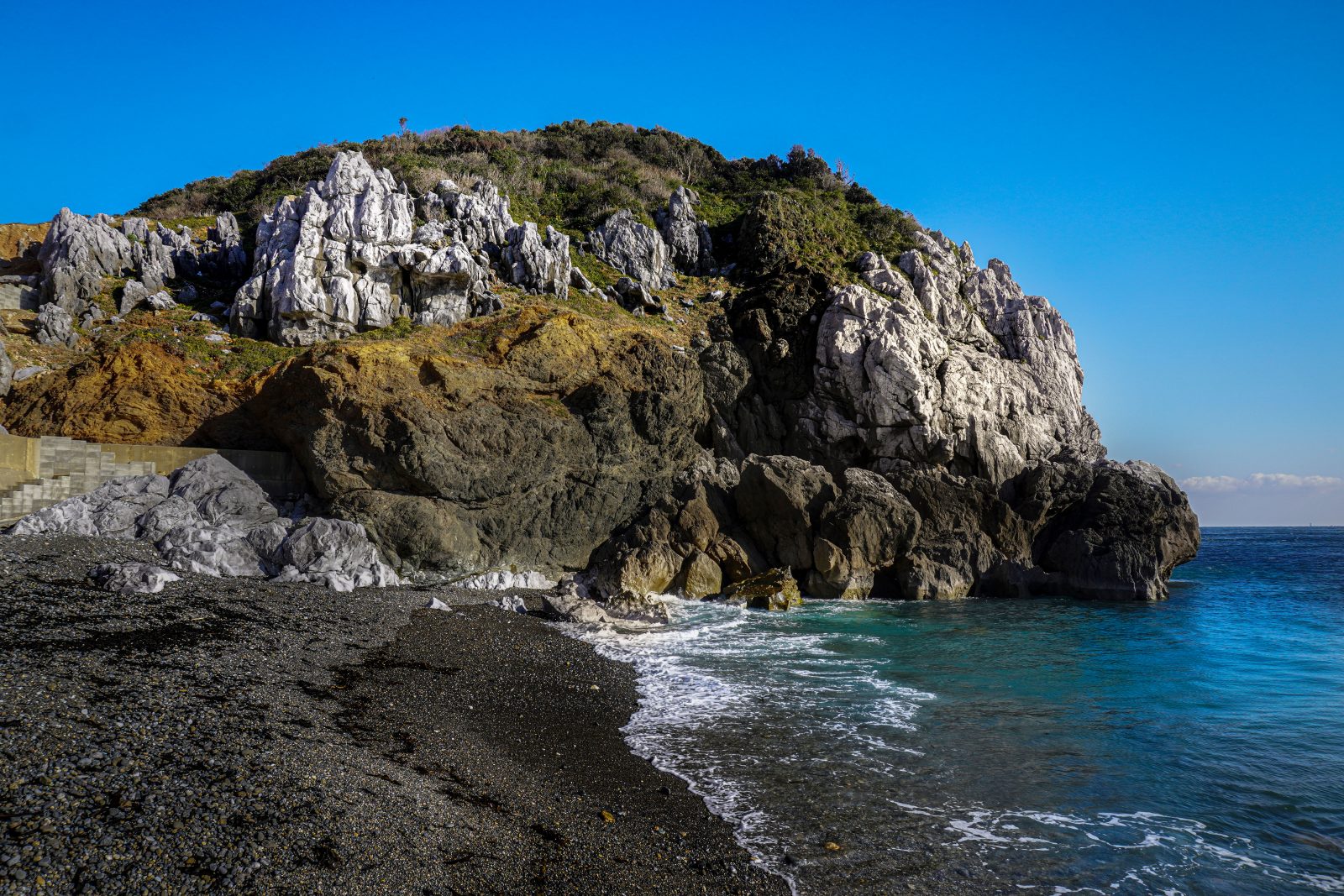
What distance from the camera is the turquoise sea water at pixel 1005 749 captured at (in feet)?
31.3

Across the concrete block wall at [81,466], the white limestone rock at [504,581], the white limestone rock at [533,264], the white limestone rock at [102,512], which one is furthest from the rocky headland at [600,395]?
the white limestone rock at [102,512]

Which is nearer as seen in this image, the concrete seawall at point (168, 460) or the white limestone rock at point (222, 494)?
the concrete seawall at point (168, 460)

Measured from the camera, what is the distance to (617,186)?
2307 inches

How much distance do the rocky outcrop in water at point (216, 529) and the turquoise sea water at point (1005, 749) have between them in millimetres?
9529

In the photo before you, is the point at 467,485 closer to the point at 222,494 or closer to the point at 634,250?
the point at 222,494

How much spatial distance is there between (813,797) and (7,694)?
1112 cm

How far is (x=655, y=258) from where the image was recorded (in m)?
49.1

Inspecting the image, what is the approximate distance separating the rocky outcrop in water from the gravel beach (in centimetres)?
520

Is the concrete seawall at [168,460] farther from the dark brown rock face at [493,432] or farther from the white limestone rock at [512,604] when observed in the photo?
the white limestone rock at [512,604]

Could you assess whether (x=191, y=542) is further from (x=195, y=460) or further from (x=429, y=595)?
(x=429, y=595)

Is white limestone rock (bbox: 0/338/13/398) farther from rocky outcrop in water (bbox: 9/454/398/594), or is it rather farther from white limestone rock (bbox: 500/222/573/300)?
white limestone rock (bbox: 500/222/573/300)

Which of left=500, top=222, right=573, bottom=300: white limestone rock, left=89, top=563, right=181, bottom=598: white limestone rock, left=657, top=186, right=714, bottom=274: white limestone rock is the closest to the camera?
left=89, top=563, right=181, bottom=598: white limestone rock

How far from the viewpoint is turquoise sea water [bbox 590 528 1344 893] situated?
9.55 m

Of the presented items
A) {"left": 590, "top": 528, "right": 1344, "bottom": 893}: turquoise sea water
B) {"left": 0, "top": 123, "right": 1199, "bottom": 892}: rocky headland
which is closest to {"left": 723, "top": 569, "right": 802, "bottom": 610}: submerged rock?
{"left": 0, "top": 123, "right": 1199, "bottom": 892}: rocky headland
